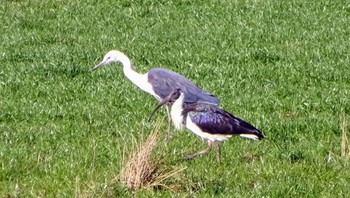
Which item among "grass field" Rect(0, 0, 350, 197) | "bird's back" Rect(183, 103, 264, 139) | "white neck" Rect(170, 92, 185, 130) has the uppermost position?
"bird's back" Rect(183, 103, 264, 139)

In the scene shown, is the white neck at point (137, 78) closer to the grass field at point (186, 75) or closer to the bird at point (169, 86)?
the bird at point (169, 86)

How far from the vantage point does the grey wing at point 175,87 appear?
9641mm

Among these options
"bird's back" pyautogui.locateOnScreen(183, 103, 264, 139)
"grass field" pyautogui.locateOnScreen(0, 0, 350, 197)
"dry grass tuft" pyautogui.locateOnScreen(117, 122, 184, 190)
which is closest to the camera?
"dry grass tuft" pyautogui.locateOnScreen(117, 122, 184, 190)

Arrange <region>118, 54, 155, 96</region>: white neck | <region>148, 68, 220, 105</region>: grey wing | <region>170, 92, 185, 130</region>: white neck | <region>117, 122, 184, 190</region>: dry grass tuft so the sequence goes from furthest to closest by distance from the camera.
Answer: <region>118, 54, 155, 96</region>: white neck, <region>148, 68, 220, 105</region>: grey wing, <region>170, 92, 185, 130</region>: white neck, <region>117, 122, 184, 190</region>: dry grass tuft

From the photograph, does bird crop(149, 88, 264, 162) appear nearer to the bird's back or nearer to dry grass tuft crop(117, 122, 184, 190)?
the bird's back

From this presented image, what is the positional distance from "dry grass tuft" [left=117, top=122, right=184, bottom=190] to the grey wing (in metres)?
1.96

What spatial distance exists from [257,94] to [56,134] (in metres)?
2.86

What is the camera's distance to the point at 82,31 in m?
15.4

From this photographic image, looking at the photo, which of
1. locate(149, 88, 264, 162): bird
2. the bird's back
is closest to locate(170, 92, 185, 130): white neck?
locate(149, 88, 264, 162): bird

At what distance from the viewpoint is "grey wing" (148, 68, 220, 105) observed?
9.64 metres

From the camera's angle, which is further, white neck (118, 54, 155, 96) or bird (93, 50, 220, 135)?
white neck (118, 54, 155, 96)

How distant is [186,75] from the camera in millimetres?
12383

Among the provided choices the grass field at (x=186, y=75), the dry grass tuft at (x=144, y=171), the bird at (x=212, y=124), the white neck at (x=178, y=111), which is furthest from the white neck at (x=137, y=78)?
the dry grass tuft at (x=144, y=171)

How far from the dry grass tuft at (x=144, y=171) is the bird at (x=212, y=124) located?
2.47ft
